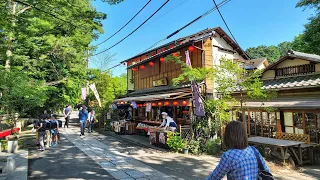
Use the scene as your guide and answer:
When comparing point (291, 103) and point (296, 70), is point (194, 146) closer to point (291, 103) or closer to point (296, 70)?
point (291, 103)

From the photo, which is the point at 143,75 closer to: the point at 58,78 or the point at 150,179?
the point at 58,78

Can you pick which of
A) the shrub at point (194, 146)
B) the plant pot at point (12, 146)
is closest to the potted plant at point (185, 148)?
the shrub at point (194, 146)

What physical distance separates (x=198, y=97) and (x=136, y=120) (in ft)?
Answer: 29.2

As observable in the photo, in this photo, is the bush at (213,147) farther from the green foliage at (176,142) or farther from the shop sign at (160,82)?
the shop sign at (160,82)

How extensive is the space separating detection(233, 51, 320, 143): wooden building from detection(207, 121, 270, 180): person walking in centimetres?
855

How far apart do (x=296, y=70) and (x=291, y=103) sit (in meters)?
3.63

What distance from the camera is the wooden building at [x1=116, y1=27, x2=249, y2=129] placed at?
46.4 feet

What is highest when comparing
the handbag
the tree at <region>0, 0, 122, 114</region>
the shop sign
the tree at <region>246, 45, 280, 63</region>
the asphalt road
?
the tree at <region>246, 45, 280, 63</region>

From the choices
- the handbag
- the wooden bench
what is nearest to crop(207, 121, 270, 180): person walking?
the handbag

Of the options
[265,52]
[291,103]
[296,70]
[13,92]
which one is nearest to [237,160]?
[291,103]

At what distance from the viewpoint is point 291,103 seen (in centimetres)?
1098

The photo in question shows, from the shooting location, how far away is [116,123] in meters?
18.2

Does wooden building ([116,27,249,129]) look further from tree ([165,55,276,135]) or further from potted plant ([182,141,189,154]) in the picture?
potted plant ([182,141,189,154])

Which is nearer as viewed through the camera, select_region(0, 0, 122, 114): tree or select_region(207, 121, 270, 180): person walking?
select_region(207, 121, 270, 180): person walking
